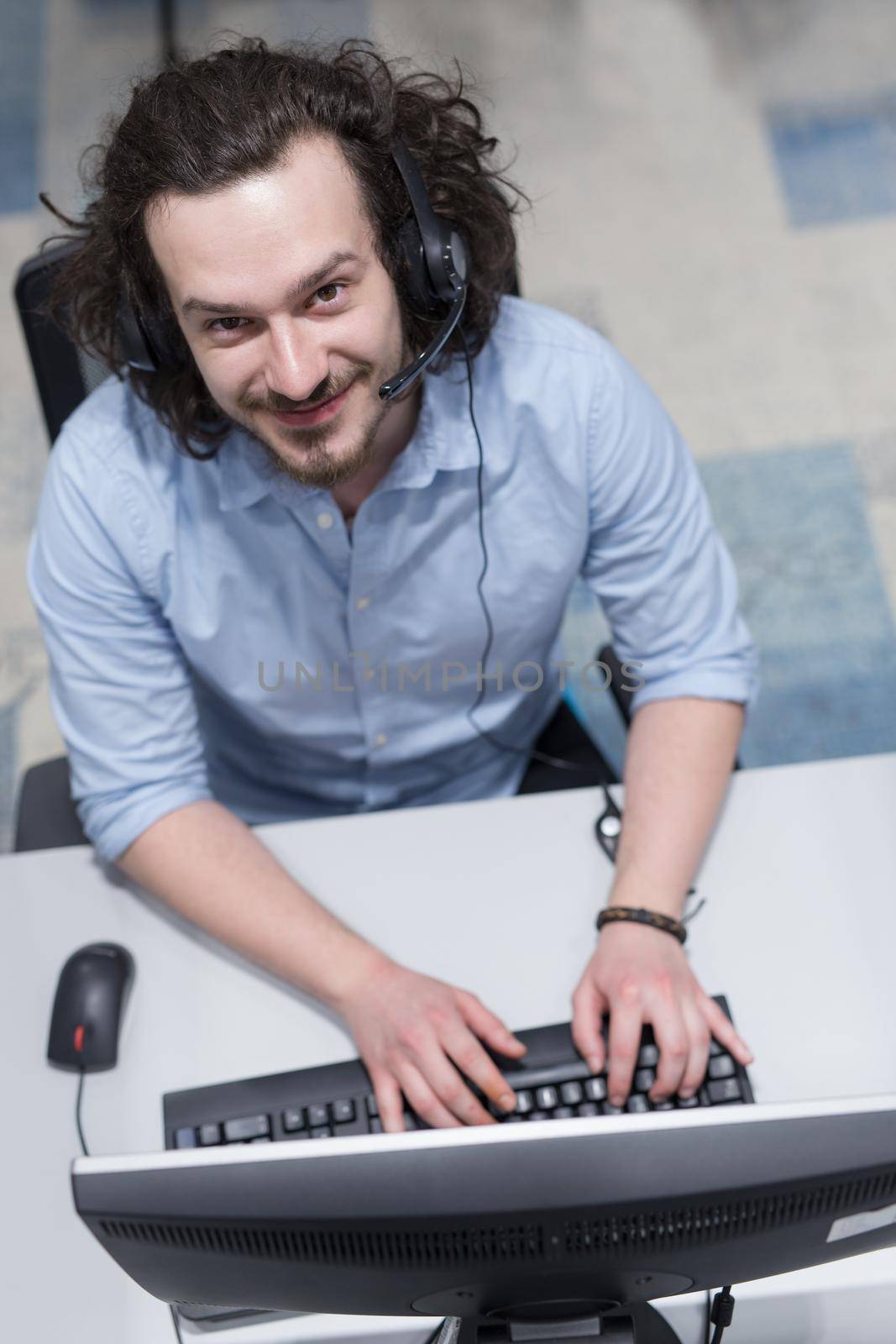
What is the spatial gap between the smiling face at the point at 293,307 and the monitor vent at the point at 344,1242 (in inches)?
22.6

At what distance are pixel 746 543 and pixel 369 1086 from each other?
136 centimetres

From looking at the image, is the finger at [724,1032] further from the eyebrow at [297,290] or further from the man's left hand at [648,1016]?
the eyebrow at [297,290]

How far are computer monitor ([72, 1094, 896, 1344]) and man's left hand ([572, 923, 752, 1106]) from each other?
236mm

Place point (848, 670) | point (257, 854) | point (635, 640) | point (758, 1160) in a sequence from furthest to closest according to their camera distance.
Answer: point (848, 670) < point (635, 640) < point (257, 854) < point (758, 1160)

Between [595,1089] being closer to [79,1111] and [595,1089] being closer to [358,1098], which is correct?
[358,1098]

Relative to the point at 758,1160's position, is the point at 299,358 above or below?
above

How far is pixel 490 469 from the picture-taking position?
1137 mm

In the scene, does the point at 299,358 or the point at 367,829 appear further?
the point at 367,829

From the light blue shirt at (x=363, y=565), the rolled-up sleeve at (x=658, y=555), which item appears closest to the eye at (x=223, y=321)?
the light blue shirt at (x=363, y=565)

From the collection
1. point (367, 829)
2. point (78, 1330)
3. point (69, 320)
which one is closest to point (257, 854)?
point (367, 829)

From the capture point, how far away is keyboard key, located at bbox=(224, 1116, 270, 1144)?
92 cm

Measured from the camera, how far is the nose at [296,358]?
98 centimetres

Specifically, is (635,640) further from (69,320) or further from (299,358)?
(69,320)

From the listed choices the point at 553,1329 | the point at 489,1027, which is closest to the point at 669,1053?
the point at 489,1027
